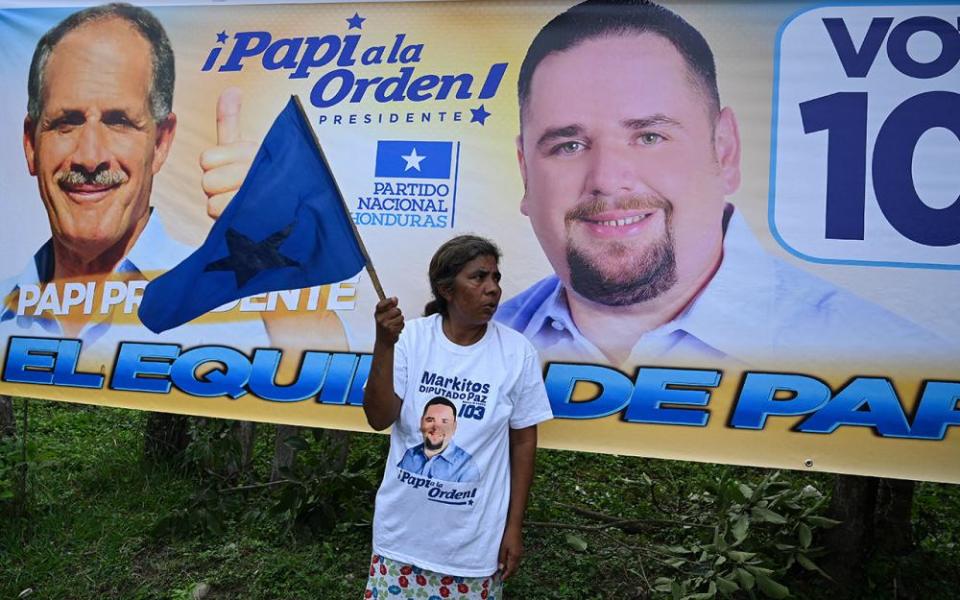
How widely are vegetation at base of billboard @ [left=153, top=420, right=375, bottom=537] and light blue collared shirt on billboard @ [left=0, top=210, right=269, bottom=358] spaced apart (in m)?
0.68

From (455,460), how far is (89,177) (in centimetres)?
213

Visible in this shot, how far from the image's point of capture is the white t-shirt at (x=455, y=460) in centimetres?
230

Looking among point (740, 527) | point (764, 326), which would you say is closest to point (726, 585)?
point (740, 527)

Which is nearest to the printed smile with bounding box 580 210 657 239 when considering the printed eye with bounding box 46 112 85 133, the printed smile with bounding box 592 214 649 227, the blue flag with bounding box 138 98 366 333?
the printed smile with bounding box 592 214 649 227

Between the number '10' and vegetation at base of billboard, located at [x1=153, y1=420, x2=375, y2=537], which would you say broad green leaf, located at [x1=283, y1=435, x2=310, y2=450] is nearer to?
vegetation at base of billboard, located at [x1=153, y1=420, x2=375, y2=537]

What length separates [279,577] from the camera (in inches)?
147

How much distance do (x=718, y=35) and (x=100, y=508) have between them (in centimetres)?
369

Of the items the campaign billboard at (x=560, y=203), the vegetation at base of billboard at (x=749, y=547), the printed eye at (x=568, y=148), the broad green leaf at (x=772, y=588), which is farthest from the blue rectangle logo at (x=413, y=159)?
the broad green leaf at (x=772, y=588)

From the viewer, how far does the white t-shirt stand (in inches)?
90.5

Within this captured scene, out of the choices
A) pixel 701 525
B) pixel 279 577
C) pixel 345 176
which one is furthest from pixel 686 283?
pixel 279 577

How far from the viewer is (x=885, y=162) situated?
9.11ft

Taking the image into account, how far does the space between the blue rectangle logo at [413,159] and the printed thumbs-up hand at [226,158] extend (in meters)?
0.52

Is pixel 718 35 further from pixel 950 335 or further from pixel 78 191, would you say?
pixel 78 191

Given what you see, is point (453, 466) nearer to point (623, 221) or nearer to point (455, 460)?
point (455, 460)
